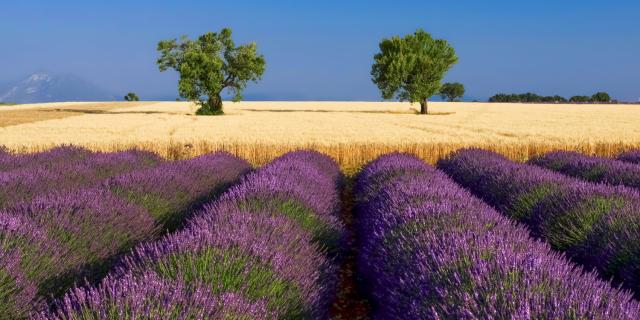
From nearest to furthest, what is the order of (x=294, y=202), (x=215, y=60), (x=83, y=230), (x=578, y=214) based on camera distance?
(x=83, y=230), (x=578, y=214), (x=294, y=202), (x=215, y=60)

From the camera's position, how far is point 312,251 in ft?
14.4

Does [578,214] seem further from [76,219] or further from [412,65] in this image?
[412,65]

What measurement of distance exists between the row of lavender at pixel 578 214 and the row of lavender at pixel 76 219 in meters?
3.81

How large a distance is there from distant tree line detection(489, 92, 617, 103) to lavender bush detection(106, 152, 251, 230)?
3687 inches

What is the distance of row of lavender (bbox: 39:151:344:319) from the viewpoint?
257 cm

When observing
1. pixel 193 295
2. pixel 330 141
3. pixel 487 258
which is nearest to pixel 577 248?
pixel 487 258

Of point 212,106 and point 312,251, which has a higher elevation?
point 212,106

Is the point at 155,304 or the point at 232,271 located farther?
the point at 232,271

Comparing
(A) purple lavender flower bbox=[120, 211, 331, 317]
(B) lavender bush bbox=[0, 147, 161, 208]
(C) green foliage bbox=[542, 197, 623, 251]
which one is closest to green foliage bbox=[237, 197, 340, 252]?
(A) purple lavender flower bbox=[120, 211, 331, 317]

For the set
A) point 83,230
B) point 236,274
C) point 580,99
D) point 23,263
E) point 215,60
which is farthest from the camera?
point 580,99

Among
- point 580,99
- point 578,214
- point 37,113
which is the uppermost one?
point 578,214

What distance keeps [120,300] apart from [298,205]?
3.07m

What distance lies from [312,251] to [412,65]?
39.6m

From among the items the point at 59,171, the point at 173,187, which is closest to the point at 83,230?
the point at 173,187
